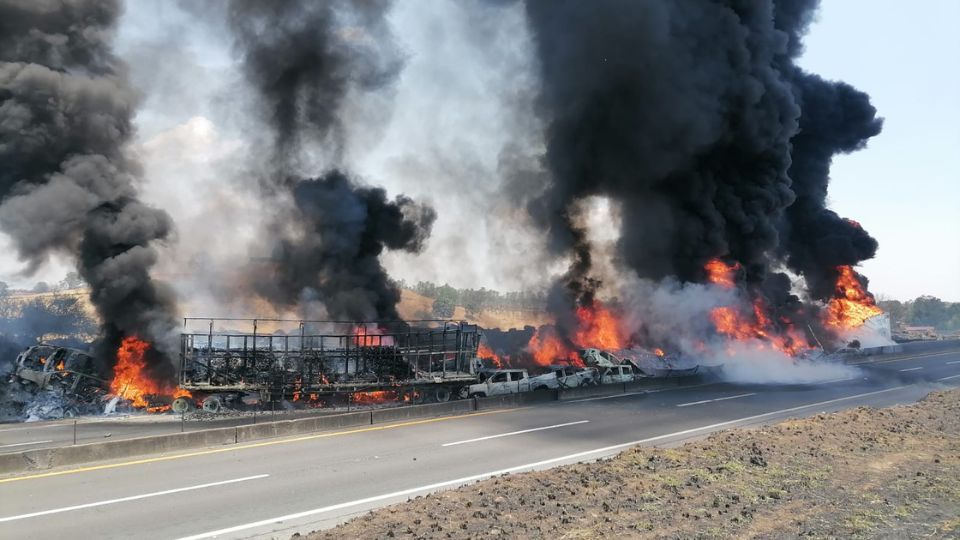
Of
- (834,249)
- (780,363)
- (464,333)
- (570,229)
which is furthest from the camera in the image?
(834,249)

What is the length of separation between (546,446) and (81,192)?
23.2 metres

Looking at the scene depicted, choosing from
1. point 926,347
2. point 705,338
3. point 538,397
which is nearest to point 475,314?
point 926,347

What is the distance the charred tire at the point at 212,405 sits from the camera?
21.5 m

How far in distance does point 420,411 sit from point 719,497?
36.5 ft

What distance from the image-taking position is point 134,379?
81.4 feet

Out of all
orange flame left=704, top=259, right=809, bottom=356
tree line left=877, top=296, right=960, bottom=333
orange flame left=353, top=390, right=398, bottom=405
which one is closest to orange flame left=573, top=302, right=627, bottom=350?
orange flame left=704, top=259, right=809, bottom=356

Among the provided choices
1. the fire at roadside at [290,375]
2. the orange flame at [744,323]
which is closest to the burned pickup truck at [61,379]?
the fire at roadside at [290,375]

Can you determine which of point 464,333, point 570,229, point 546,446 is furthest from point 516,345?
point 546,446

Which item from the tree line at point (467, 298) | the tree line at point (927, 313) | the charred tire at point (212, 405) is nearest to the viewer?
the charred tire at point (212, 405)

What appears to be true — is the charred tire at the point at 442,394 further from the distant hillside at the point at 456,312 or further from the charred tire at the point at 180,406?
the distant hillside at the point at 456,312

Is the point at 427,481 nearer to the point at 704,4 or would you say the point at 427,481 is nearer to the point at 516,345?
the point at 516,345

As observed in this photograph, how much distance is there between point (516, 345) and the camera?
1681 inches

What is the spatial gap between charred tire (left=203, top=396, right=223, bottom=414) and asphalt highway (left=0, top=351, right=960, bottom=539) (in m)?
7.47

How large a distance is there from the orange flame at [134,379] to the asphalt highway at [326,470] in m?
11.9
